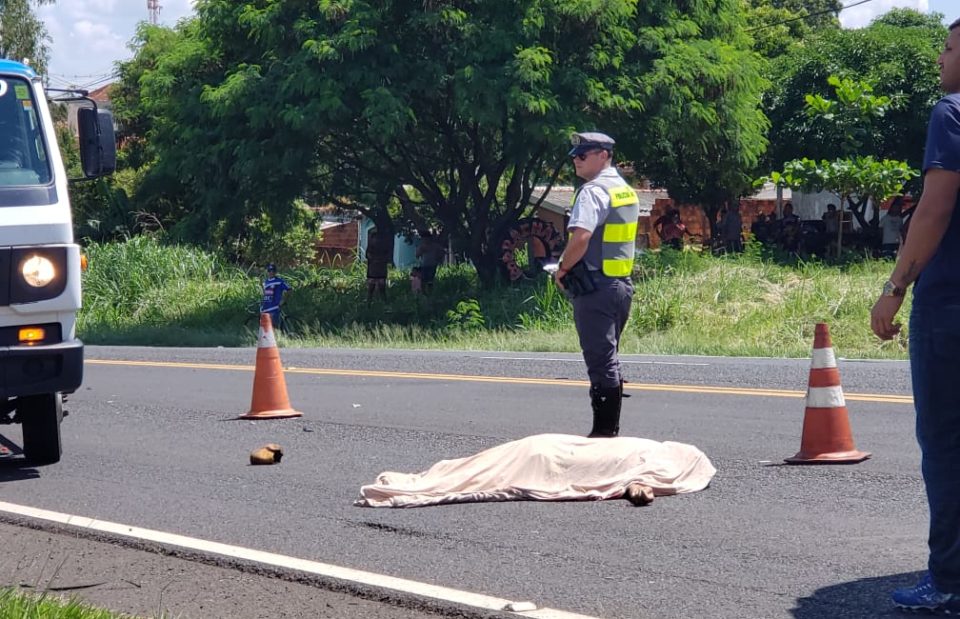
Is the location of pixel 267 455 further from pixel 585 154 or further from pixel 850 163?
pixel 850 163

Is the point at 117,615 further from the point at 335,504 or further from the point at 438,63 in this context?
the point at 438,63

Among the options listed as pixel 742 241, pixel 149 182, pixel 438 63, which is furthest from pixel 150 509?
pixel 149 182

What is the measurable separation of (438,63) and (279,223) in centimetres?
635

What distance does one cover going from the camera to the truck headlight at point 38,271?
7547mm

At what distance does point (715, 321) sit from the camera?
21516 millimetres

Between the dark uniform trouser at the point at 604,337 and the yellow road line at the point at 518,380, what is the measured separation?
3342 millimetres

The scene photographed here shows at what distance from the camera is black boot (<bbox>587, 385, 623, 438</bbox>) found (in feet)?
25.7

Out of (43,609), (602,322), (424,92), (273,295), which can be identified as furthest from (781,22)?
(43,609)

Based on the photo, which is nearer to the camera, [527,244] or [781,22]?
[527,244]

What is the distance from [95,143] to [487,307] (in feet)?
55.2

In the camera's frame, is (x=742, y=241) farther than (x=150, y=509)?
Yes

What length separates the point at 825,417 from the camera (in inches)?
291

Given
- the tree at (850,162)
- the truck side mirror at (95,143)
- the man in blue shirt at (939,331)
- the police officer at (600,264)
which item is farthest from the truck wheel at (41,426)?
the tree at (850,162)

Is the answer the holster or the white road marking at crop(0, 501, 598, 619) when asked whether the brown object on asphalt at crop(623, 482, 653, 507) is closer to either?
the holster
